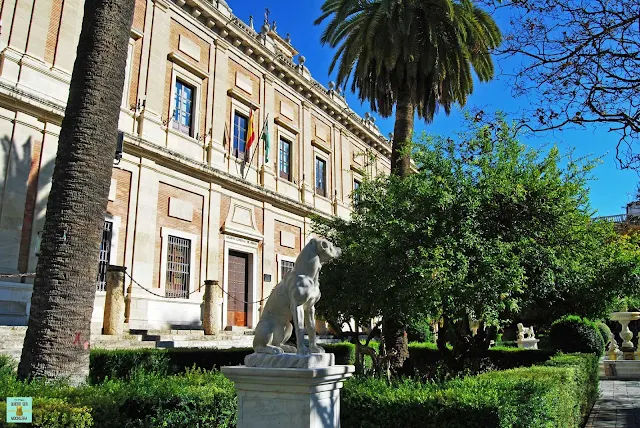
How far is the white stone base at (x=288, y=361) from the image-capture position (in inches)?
153

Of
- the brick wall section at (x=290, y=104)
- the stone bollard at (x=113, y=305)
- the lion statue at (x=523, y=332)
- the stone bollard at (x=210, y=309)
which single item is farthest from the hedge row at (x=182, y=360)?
the brick wall section at (x=290, y=104)

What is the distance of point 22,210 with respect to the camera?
12180mm

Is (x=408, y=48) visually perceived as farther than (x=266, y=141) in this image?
No

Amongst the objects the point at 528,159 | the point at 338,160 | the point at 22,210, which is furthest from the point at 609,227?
the point at 338,160

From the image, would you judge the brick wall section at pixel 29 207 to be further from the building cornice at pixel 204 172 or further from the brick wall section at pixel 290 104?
the brick wall section at pixel 290 104

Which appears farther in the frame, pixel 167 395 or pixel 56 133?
pixel 56 133

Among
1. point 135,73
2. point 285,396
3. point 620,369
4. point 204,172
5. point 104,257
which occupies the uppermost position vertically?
point 135,73

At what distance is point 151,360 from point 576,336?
11754mm

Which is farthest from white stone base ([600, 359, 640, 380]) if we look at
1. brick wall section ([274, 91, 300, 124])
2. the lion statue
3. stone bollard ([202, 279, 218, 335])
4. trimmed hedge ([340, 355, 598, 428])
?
brick wall section ([274, 91, 300, 124])

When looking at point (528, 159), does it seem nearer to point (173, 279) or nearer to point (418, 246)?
point (418, 246)

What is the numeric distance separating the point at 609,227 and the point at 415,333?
11.6 metres

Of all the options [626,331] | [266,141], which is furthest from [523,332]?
[266,141]

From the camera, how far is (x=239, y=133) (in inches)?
783

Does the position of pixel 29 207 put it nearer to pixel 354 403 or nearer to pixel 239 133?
pixel 239 133
